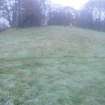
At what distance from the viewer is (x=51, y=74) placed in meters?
4.75

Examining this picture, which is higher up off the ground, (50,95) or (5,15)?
(5,15)

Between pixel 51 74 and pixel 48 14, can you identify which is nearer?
pixel 51 74

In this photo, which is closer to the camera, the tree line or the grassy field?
the grassy field

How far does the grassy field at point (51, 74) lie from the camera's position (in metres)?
3.59

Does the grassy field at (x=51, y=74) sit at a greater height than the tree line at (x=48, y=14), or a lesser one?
lesser

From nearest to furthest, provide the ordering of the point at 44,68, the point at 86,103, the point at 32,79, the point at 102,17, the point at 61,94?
the point at 86,103, the point at 61,94, the point at 32,79, the point at 44,68, the point at 102,17

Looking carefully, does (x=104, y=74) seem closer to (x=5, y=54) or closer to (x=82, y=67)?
(x=82, y=67)

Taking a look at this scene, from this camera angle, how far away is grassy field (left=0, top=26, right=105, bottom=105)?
359 centimetres

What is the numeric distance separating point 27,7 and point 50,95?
10.0 metres

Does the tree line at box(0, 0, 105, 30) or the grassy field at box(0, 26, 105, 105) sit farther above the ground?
the tree line at box(0, 0, 105, 30)

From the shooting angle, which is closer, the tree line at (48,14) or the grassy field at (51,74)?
the grassy field at (51,74)

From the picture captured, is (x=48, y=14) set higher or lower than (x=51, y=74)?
higher

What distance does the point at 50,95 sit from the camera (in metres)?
3.66

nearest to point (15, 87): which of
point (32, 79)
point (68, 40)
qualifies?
point (32, 79)
